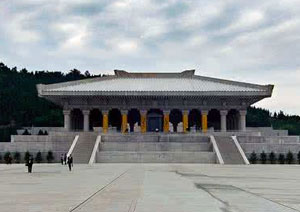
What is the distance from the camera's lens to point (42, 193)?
1223 centimetres

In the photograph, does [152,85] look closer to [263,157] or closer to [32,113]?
[263,157]

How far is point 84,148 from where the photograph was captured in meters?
38.4

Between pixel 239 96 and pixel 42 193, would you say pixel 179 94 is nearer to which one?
pixel 239 96

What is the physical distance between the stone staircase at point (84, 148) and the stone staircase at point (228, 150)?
9.97 metres

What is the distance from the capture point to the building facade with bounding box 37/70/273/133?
153ft

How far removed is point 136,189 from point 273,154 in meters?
26.2

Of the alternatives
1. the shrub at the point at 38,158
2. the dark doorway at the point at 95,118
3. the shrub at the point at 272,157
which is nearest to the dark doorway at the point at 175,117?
the dark doorway at the point at 95,118

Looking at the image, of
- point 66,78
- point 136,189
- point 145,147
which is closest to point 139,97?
point 145,147

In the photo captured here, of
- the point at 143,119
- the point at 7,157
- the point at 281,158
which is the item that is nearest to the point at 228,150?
the point at 281,158

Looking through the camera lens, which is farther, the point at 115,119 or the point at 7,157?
the point at 115,119

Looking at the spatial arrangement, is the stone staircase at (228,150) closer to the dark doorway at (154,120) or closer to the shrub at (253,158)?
the shrub at (253,158)

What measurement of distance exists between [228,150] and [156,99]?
43.7ft

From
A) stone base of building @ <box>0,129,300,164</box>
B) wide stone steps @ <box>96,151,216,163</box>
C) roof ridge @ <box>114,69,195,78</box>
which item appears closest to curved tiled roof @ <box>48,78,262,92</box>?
roof ridge @ <box>114,69,195,78</box>

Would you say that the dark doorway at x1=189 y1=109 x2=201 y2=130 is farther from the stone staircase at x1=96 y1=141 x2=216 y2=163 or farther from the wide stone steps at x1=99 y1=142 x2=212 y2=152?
the stone staircase at x1=96 y1=141 x2=216 y2=163
